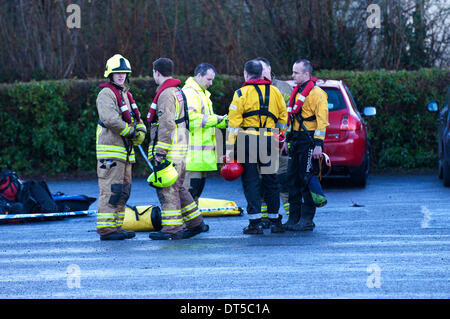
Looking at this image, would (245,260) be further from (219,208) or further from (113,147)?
(219,208)

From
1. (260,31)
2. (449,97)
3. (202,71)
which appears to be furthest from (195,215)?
(260,31)

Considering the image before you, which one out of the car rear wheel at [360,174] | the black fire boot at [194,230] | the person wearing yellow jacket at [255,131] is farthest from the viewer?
the car rear wheel at [360,174]

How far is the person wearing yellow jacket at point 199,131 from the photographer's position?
10.6 meters

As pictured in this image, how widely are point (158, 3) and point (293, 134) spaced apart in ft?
43.6

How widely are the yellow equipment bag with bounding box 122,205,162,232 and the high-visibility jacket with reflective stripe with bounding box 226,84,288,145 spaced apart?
4.19 ft

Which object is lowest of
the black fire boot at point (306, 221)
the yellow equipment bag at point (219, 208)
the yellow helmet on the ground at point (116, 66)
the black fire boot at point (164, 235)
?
the yellow equipment bag at point (219, 208)

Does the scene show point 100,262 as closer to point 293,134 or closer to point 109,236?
point 109,236

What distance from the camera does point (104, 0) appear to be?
22.7m

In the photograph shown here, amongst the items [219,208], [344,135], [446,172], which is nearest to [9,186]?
[219,208]

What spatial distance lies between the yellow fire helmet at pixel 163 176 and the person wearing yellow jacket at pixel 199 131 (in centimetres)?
101

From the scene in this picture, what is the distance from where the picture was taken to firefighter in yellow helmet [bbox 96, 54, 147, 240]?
9609mm

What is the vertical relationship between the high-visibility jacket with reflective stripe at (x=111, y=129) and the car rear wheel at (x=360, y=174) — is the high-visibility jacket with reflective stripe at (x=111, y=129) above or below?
above

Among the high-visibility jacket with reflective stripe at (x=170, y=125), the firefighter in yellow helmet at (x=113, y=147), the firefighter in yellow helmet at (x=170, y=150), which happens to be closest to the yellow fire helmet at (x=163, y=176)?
the firefighter in yellow helmet at (x=170, y=150)

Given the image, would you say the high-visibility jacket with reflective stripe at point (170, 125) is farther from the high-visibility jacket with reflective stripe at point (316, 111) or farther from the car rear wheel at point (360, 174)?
the car rear wheel at point (360, 174)
